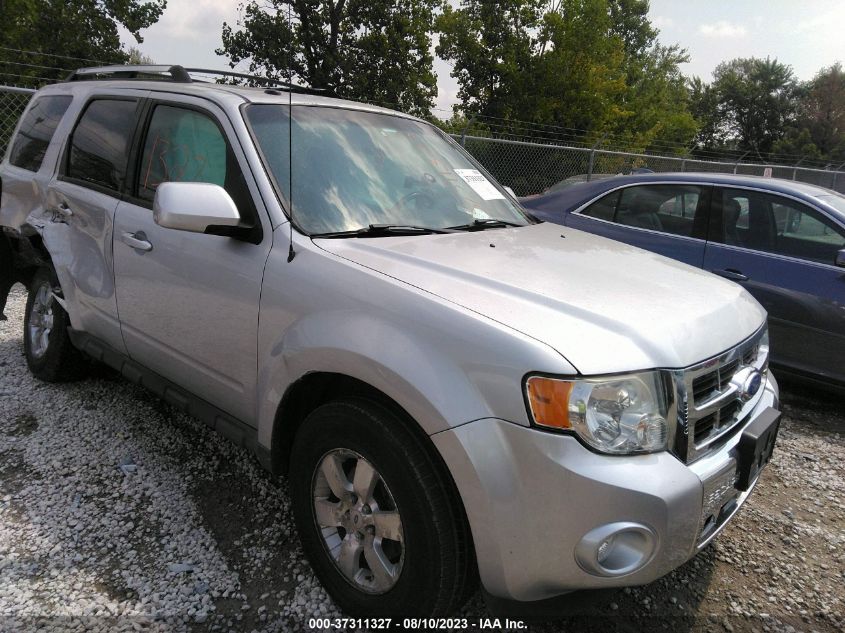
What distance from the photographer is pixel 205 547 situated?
8.30 ft

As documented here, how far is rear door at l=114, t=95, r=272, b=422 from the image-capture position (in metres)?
2.37

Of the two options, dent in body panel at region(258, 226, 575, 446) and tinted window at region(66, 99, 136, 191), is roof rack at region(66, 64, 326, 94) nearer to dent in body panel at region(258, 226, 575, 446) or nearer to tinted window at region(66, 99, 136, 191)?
tinted window at region(66, 99, 136, 191)

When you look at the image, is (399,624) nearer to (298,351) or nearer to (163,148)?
(298,351)

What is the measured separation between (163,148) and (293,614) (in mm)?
2163

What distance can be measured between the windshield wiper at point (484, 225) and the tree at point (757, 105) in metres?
63.4

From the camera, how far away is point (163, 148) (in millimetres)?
2932

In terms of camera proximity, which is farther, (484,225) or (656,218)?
(656,218)

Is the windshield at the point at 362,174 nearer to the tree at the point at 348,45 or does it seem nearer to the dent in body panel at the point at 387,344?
the dent in body panel at the point at 387,344

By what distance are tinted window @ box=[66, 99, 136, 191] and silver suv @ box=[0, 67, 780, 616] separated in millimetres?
20

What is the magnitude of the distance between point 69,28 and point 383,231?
29.3 meters

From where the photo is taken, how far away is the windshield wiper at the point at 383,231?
2.30 m

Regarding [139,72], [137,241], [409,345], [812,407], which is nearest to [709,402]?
[409,345]

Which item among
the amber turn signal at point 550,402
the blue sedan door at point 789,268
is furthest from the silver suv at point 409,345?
the blue sedan door at point 789,268

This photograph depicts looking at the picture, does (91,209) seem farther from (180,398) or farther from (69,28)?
(69,28)
